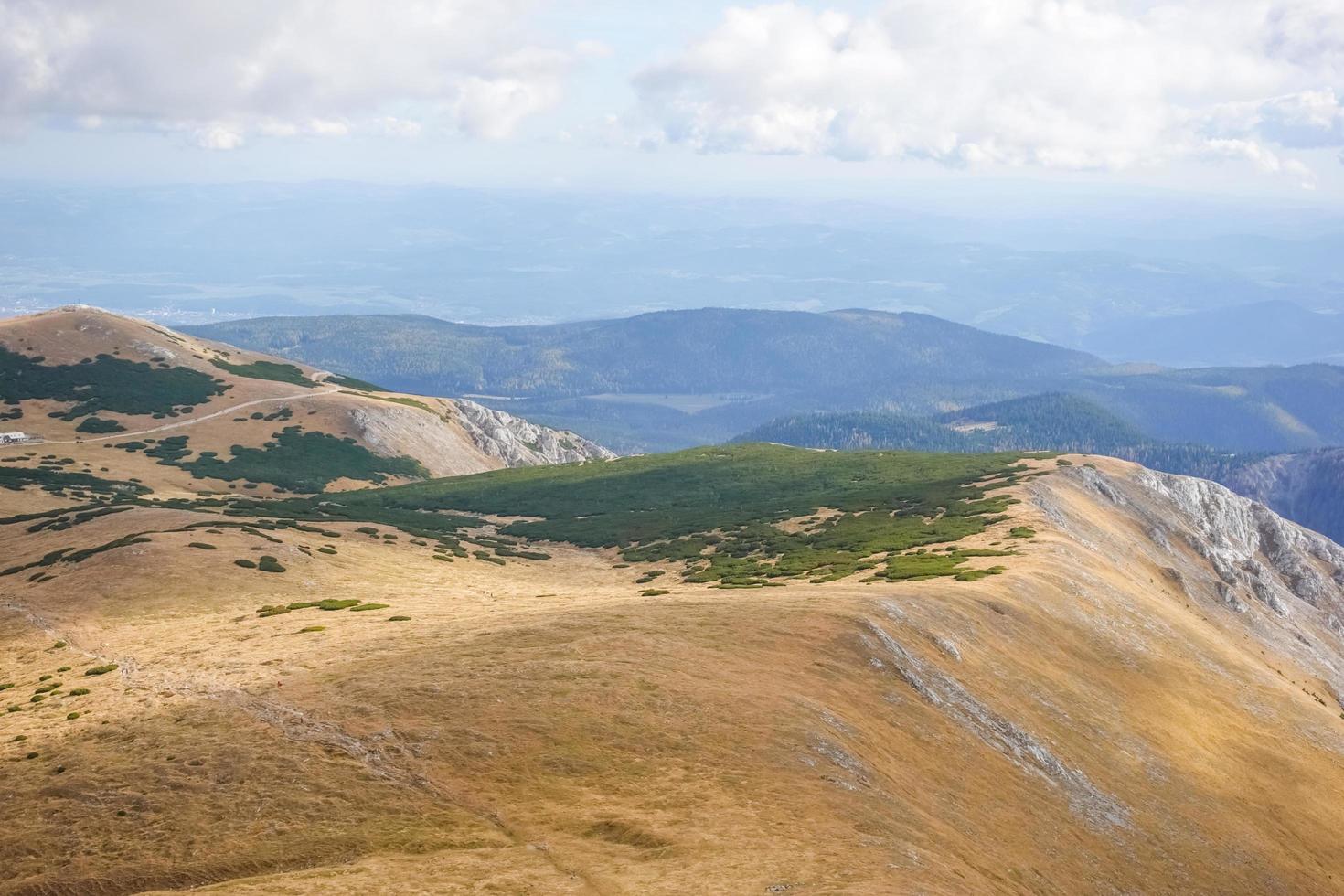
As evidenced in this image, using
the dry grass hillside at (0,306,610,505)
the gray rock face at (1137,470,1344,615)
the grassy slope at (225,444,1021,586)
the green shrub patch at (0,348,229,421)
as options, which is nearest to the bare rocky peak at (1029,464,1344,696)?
the gray rock face at (1137,470,1344,615)

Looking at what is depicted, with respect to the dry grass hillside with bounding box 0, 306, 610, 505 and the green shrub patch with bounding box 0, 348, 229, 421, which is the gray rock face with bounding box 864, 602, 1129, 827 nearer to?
the dry grass hillside with bounding box 0, 306, 610, 505

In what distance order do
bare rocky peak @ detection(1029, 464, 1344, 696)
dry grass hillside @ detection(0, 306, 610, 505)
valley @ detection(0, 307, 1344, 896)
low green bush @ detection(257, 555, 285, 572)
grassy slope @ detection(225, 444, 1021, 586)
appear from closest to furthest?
valley @ detection(0, 307, 1344, 896) < low green bush @ detection(257, 555, 285, 572) < grassy slope @ detection(225, 444, 1021, 586) < bare rocky peak @ detection(1029, 464, 1344, 696) < dry grass hillside @ detection(0, 306, 610, 505)

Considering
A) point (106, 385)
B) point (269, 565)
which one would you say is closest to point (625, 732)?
point (269, 565)

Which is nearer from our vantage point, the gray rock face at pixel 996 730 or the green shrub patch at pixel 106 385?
the gray rock face at pixel 996 730

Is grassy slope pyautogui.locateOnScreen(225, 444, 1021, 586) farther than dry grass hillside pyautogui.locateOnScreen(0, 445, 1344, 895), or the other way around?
grassy slope pyautogui.locateOnScreen(225, 444, 1021, 586)

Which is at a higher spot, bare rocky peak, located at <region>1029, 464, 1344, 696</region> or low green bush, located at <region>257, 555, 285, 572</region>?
low green bush, located at <region>257, 555, 285, 572</region>

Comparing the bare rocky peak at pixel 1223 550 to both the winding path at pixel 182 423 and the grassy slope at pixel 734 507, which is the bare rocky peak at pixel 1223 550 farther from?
the winding path at pixel 182 423

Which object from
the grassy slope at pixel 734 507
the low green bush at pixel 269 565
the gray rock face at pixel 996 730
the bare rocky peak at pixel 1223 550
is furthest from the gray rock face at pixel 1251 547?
the low green bush at pixel 269 565
